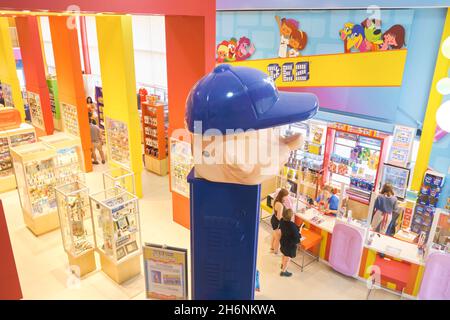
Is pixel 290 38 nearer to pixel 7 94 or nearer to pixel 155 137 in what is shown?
pixel 155 137

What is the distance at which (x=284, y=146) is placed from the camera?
2.47m

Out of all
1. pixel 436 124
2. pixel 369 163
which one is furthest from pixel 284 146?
pixel 369 163

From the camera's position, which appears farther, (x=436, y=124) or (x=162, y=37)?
(x=162, y=37)

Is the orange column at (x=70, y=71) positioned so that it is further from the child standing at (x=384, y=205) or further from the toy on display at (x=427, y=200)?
the toy on display at (x=427, y=200)

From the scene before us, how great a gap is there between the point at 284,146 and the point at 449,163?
18.1 feet

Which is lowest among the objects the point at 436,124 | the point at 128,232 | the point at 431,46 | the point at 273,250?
the point at 273,250

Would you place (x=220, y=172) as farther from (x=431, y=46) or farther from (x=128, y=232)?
(x=431, y=46)

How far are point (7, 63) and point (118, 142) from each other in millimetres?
5885

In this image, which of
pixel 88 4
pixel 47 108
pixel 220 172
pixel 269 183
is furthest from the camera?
pixel 47 108

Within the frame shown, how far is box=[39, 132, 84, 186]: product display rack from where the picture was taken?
7.01m

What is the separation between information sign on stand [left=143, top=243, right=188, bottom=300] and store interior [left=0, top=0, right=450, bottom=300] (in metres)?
0.02

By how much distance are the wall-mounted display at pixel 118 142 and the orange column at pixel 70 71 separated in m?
→ 1.29

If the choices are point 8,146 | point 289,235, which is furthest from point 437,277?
point 8,146

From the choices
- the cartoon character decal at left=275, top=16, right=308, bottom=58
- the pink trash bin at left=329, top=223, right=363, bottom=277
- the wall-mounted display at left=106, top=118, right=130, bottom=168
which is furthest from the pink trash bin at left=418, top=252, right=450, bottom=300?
the wall-mounted display at left=106, top=118, right=130, bottom=168
